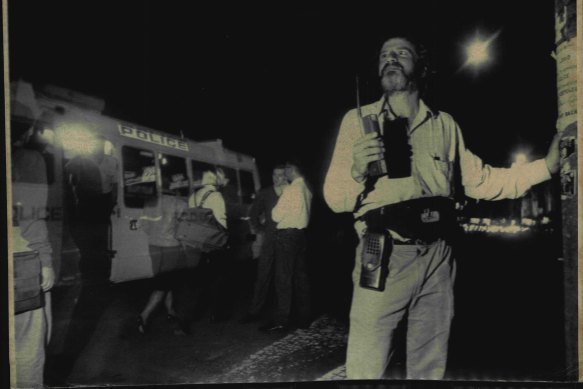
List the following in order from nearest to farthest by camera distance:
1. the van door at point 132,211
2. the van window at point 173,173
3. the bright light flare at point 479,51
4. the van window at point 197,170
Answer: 1. the bright light flare at point 479,51
2. the van door at point 132,211
3. the van window at point 173,173
4. the van window at point 197,170

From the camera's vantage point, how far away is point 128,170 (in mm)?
4680

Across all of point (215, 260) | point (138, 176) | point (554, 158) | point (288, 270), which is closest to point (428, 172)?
point (554, 158)

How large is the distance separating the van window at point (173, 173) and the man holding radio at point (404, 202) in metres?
2.63

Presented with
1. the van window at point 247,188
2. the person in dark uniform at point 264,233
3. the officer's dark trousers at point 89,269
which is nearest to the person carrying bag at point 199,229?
the person in dark uniform at point 264,233

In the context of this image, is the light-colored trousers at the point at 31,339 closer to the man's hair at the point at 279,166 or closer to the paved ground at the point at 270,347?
the paved ground at the point at 270,347

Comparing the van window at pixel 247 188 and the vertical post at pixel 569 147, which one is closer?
the vertical post at pixel 569 147

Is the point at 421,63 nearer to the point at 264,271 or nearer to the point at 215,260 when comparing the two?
the point at 264,271

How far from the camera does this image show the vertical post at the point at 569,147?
2557 mm

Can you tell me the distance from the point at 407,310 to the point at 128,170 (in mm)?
3608

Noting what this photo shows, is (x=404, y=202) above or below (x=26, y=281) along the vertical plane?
above

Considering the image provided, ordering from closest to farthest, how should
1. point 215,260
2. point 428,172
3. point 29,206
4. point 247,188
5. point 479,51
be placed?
1. point 428,172
2. point 29,206
3. point 479,51
4. point 215,260
5. point 247,188

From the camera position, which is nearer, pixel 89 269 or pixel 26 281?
pixel 26 281

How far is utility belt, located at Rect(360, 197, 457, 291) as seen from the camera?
2.36 meters

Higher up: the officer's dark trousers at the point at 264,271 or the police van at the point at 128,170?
the police van at the point at 128,170
